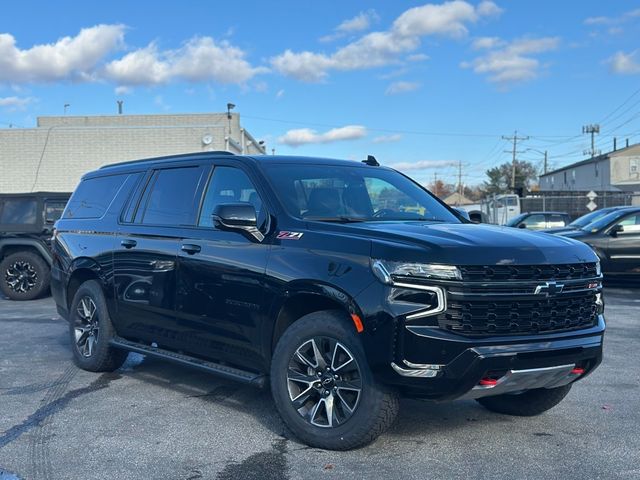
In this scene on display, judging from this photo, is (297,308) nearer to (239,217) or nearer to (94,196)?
(239,217)

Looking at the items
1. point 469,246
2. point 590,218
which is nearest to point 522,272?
point 469,246

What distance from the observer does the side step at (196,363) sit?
A: 5042mm

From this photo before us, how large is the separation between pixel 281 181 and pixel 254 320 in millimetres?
1080

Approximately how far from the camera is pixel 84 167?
2998 cm

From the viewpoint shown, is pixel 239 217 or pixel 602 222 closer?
pixel 239 217

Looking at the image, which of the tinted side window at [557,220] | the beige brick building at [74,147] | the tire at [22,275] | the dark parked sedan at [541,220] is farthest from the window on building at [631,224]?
the beige brick building at [74,147]

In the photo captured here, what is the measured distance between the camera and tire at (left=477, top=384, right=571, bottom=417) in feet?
17.1

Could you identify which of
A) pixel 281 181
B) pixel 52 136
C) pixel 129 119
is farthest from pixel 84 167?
pixel 281 181

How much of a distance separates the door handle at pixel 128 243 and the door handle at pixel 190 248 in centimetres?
77

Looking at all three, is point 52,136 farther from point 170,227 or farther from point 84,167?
point 170,227

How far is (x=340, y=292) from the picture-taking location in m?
4.43

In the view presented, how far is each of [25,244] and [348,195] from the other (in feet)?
28.5

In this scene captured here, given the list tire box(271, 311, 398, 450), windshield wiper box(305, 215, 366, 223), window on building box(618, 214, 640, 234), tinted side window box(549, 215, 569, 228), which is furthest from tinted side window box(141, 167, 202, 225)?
tinted side window box(549, 215, 569, 228)

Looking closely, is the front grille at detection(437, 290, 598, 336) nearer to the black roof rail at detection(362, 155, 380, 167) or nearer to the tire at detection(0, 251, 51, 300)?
the black roof rail at detection(362, 155, 380, 167)
